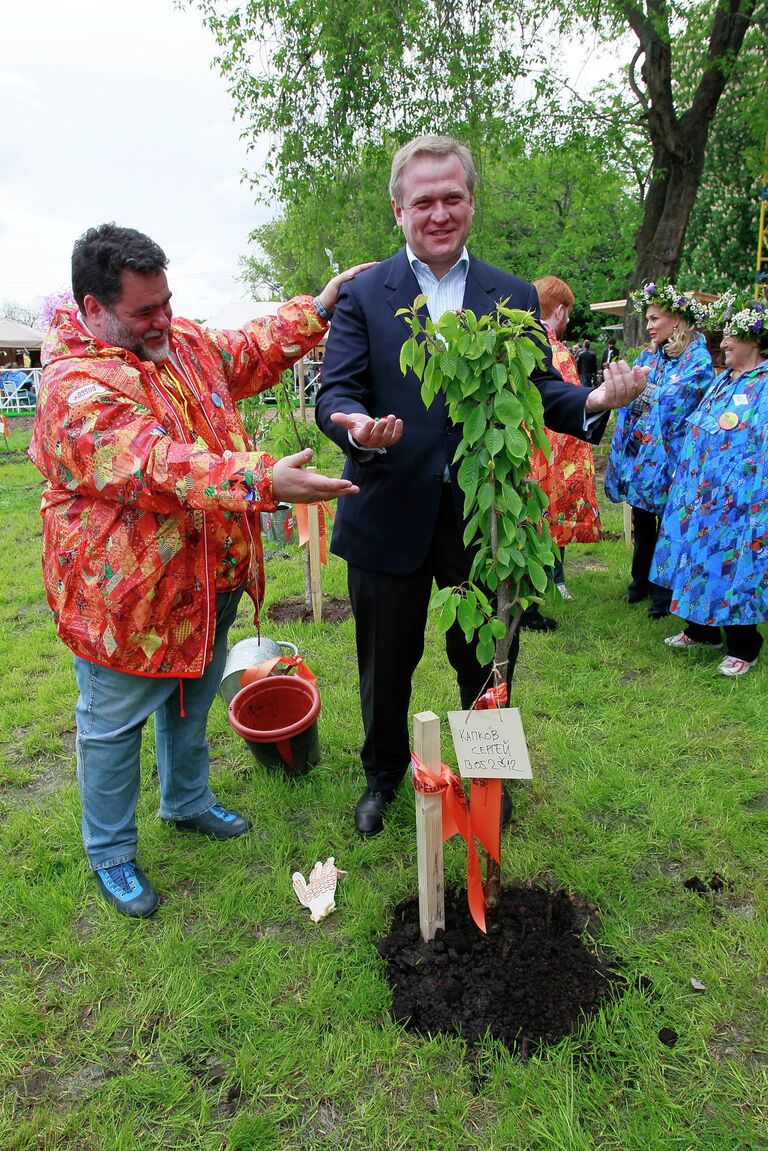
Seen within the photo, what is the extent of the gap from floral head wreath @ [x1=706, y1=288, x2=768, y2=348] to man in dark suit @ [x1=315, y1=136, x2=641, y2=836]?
206cm

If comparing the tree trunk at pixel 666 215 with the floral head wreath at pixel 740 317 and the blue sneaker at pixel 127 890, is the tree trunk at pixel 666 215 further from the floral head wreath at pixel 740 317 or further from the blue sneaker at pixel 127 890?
the blue sneaker at pixel 127 890

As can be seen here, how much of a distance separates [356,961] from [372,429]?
61.7 inches

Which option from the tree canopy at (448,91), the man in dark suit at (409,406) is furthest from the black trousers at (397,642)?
the tree canopy at (448,91)

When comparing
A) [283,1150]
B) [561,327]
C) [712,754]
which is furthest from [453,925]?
[561,327]

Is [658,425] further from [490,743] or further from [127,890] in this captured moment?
[127,890]

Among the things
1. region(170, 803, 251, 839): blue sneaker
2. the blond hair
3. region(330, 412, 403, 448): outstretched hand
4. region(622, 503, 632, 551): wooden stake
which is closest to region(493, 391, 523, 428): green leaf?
region(330, 412, 403, 448): outstretched hand

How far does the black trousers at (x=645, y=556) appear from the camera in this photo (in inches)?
184

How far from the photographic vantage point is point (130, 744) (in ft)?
7.57

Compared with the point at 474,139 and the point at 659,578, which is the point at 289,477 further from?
the point at 474,139

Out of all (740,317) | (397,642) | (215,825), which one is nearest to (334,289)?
(397,642)

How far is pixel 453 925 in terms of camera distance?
2180mm

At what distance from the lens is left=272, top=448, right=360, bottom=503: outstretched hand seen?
181 centimetres

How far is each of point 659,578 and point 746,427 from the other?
0.97 m

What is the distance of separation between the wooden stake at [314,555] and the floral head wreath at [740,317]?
2.47 meters
